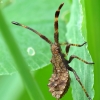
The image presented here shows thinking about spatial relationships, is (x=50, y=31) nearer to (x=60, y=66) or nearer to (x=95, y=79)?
(x=60, y=66)

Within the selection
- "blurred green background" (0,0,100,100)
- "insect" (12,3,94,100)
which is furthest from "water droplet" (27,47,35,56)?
"insect" (12,3,94,100)

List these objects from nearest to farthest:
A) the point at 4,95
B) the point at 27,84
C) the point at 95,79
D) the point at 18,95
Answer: the point at 27,84, the point at 95,79, the point at 18,95, the point at 4,95

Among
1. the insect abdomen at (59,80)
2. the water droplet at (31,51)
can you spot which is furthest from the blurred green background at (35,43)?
the insect abdomen at (59,80)

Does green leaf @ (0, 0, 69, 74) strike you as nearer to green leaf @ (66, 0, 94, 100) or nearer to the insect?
the insect

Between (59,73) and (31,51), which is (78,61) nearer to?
(59,73)

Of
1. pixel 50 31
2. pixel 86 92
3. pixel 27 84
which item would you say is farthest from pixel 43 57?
pixel 27 84

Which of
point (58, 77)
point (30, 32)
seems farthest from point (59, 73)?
point (30, 32)

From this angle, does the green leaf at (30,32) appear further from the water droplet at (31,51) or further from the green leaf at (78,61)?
the green leaf at (78,61)
